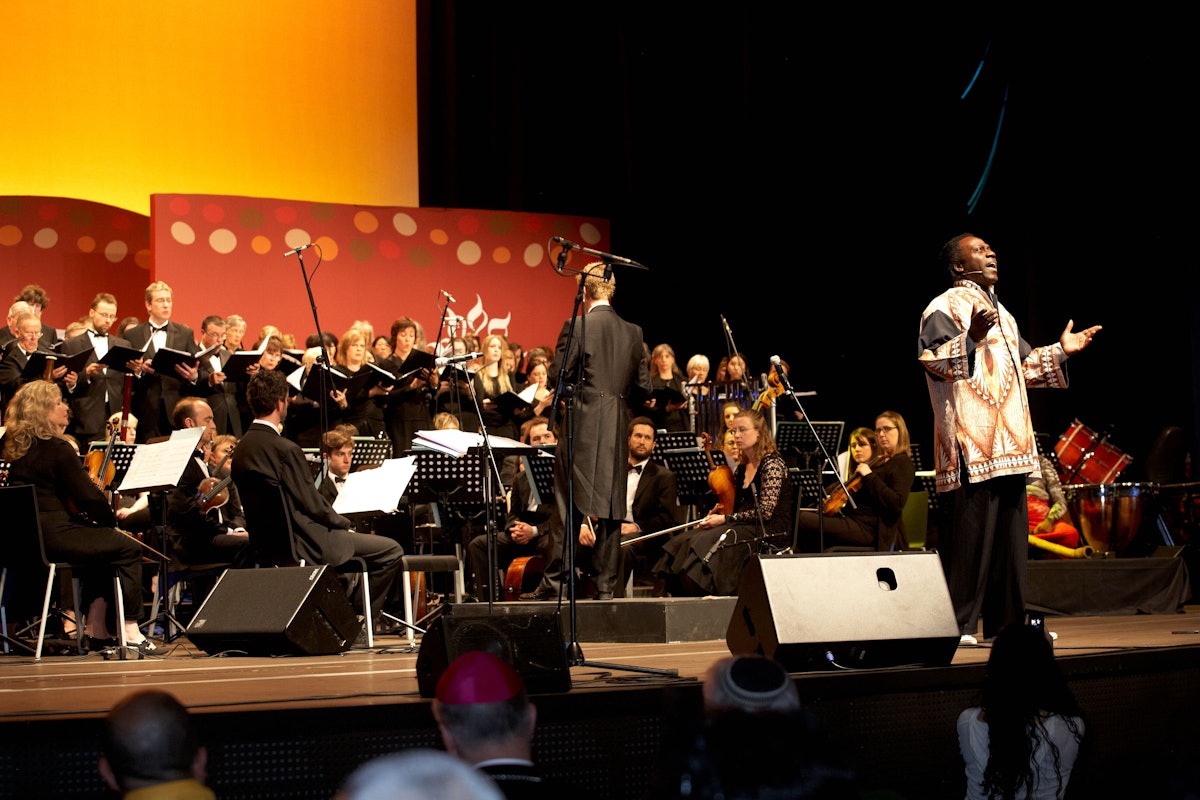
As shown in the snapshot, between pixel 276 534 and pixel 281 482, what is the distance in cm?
26

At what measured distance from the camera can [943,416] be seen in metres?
5.01

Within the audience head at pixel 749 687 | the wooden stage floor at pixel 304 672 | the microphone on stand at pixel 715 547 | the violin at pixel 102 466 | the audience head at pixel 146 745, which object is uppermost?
the violin at pixel 102 466

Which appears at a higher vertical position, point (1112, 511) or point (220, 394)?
point (220, 394)

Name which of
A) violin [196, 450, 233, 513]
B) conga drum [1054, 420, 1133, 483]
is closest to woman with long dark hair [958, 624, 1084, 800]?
violin [196, 450, 233, 513]

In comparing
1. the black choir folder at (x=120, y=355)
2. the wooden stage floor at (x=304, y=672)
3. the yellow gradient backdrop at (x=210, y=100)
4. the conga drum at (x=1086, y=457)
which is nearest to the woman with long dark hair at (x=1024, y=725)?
the wooden stage floor at (x=304, y=672)

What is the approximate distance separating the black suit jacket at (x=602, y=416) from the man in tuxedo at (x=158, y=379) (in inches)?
150

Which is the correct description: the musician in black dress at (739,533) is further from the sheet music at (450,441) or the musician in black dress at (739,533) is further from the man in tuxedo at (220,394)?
the man in tuxedo at (220,394)

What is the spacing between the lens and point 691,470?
809cm

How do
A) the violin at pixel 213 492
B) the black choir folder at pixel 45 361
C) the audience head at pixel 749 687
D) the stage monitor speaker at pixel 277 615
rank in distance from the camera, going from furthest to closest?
the black choir folder at pixel 45 361
the violin at pixel 213 492
the stage monitor speaker at pixel 277 615
the audience head at pixel 749 687

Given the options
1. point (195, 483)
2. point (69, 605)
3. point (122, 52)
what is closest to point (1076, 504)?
point (195, 483)

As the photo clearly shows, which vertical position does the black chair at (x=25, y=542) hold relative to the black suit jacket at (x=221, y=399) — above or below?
below

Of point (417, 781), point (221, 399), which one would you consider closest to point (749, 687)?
point (417, 781)

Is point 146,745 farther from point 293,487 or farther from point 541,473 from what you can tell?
point 541,473

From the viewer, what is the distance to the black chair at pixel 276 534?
612 centimetres
